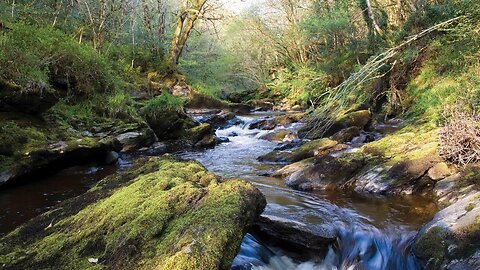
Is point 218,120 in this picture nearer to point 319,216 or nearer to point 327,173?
point 327,173

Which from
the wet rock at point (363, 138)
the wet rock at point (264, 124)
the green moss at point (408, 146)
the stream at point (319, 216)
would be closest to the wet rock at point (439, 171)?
the green moss at point (408, 146)

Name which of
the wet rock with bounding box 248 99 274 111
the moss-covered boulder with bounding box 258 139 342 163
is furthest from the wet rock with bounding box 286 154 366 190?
the wet rock with bounding box 248 99 274 111

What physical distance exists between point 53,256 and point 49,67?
22.7 feet

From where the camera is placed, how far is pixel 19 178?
6363 millimetres

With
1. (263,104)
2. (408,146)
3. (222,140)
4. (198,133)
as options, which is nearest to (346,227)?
(408,146)

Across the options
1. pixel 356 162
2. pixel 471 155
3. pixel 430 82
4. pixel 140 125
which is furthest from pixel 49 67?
pixel 430 82

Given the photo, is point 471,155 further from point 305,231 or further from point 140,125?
point 140,125

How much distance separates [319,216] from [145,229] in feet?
9.86

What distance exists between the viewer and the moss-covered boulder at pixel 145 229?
258 centimetres

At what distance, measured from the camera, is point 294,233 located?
413 centimetres

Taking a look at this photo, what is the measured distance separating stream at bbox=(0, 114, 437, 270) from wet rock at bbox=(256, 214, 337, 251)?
9 cm

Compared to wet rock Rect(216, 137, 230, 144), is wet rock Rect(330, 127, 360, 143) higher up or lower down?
lower down

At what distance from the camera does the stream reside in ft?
13.3

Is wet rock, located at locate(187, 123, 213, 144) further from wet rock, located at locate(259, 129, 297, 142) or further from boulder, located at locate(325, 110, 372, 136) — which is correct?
boulder, located at locate(325, 110, 372, 136)
